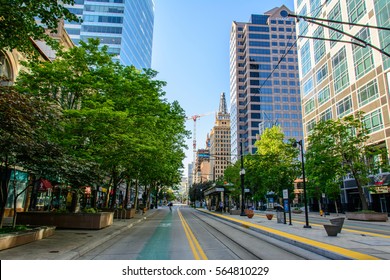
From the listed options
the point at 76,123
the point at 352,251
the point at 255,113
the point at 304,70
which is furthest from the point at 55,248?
the point at 255,113

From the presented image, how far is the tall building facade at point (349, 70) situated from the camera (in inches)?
1411

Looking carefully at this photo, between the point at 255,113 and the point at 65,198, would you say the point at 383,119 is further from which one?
the point at 255,113

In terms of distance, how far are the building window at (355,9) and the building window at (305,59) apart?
48.5 feet

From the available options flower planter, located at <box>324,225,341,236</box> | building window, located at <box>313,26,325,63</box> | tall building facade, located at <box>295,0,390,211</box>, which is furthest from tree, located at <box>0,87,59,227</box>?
building window, located at <box>313,26,325,63</box>

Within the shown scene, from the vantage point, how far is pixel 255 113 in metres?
111

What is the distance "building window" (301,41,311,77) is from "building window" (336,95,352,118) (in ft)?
48.9

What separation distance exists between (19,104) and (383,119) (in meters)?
39.7

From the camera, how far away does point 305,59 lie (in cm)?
5953

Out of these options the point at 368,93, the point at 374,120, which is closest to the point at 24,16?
the point at 374,120

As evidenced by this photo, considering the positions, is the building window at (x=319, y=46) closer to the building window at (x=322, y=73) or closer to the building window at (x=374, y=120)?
the building window at (x=322, y=73)

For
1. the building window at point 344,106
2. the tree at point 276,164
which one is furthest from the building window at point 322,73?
the tree at point 276,164

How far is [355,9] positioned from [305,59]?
18165 mm

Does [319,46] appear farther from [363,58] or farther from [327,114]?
[363,58]

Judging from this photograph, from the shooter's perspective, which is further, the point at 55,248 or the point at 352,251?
the point at 55,248
